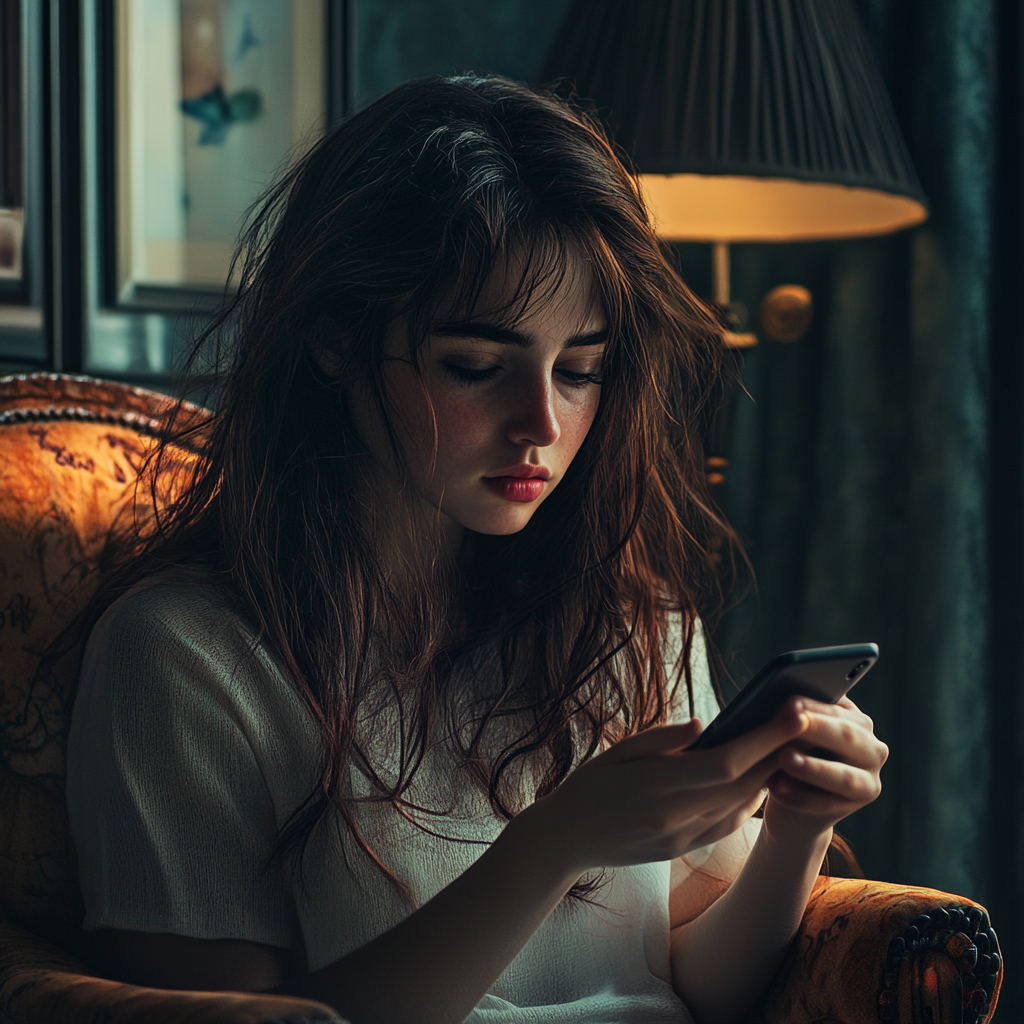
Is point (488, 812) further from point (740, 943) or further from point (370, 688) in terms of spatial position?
point (740, 943)

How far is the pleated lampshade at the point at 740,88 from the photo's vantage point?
136cm

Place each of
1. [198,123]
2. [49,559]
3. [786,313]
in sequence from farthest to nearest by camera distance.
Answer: [786,313] → [198,123] → [49,559]

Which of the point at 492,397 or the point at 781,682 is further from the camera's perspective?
the point at 492,397

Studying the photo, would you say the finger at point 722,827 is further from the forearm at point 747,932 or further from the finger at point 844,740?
the forearm at point 747,932

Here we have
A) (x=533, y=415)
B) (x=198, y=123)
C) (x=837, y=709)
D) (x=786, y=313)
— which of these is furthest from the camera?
(x=786, y=313)

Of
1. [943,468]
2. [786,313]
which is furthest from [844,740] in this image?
[786,313]

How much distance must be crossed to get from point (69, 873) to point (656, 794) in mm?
602

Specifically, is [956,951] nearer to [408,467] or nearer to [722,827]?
[722,827]

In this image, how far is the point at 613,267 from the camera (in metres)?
0.96

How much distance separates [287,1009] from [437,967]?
151 mm

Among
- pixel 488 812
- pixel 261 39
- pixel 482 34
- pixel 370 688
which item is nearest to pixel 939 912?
pixel 488 812

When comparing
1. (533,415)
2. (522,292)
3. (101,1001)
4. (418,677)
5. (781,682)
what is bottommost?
(101,1001)

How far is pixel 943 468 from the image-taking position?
1702 millimetres

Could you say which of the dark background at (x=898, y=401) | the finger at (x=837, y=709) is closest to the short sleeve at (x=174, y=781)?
the finger at (x=837, y=709)
